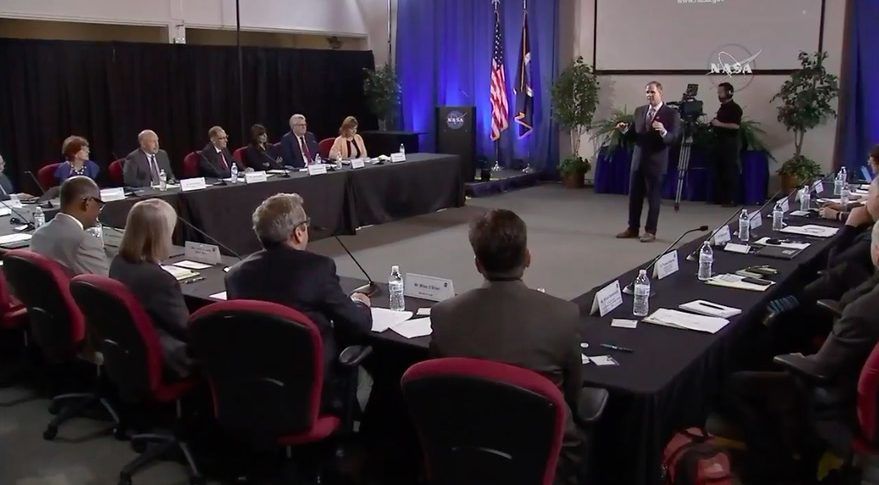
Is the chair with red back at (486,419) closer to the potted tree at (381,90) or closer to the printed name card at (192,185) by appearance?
the printed name card at (192,185)

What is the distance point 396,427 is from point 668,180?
757 centimetres

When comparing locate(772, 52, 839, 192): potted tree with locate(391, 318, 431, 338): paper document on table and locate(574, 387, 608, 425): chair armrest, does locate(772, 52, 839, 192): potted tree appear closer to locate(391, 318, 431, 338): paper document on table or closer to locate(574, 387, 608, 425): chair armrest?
locate(391, 318, 431, 338): paper document on table

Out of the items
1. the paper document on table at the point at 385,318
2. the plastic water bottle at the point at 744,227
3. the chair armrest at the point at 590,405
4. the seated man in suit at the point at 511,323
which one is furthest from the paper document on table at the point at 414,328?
the plastic water bottle at the point at 744,227

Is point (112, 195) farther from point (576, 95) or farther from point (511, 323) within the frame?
point (576, 95)

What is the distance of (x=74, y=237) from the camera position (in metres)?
3.37

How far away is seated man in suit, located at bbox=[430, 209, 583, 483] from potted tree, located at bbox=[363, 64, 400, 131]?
9.70 meters

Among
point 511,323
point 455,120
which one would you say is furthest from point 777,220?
point 455,120

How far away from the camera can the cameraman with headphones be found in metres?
9.09

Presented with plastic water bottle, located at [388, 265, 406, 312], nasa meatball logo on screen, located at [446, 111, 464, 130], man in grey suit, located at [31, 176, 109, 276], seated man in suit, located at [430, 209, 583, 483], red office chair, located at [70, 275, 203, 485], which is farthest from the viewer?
nasa meatball logo on screen, located at [446, 111, 464, 130]

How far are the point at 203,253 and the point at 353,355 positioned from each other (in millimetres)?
1588

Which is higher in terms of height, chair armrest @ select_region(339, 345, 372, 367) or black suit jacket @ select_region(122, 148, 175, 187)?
black suit jacket @ select_region(122, 148, 175, 187)

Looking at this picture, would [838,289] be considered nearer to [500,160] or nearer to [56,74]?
[56,74]

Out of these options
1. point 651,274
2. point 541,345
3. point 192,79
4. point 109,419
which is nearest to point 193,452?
point 109,419

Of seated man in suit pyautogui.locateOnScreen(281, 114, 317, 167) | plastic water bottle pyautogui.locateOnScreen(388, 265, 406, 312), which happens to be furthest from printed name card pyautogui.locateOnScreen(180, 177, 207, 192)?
plastic water bottle pyautogui.locateOnScreen(388, 265, 406, 312)
